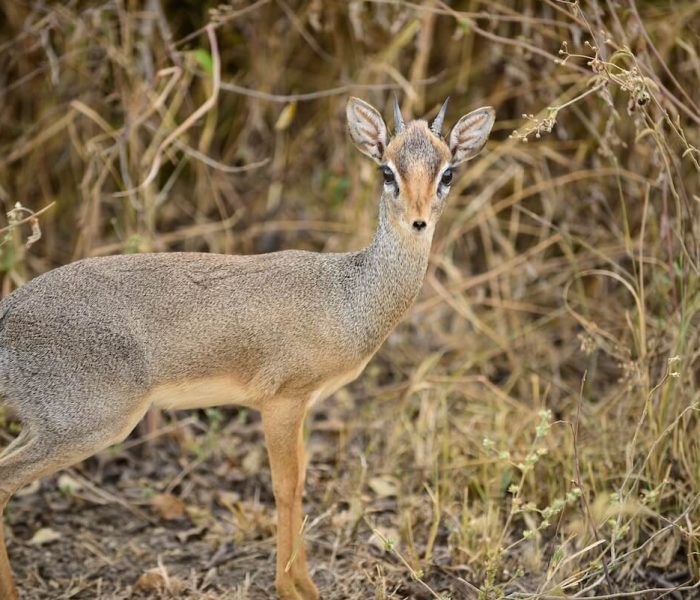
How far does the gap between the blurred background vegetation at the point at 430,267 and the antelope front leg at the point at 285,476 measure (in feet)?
0.80

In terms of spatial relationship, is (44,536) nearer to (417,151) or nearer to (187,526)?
(187,526)

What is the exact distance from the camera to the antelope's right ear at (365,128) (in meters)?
3.69

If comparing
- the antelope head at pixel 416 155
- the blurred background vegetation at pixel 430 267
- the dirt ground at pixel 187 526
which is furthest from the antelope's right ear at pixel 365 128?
the dirt ground at pixel 187 526

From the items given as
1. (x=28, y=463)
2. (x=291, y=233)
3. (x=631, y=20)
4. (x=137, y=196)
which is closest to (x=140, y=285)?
(x=28, y=463)

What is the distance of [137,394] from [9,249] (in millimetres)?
1633

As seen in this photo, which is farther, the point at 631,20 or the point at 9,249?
the point at 9,249

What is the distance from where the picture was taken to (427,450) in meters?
4.86

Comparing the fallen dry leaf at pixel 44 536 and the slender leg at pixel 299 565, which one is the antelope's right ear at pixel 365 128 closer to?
the slender leg at pixel 299 565

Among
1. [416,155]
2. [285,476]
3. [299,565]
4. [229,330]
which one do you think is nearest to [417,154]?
[416,155]

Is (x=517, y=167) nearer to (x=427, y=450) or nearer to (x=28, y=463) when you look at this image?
(x=427, y=450)

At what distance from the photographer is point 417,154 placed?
351 centimetres

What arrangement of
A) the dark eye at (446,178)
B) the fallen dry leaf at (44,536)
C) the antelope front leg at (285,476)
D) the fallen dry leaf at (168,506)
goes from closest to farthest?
the dark eye at (446,178) < the antelope front leg at (285,476) < the fallen dry leaf at (44,536) < the fallen dry leaf at (168,506)

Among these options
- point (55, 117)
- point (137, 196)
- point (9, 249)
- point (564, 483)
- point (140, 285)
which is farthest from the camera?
point (55, 117)

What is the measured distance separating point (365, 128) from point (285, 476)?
1.32 metres
